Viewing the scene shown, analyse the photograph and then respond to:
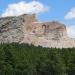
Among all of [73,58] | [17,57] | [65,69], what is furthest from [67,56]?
[17,57]

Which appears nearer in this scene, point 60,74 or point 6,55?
point 6,55

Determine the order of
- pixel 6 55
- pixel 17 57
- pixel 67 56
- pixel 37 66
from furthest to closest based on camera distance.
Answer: pixel 67 56 < pixel 37 66 < pixel 17 57 < pixel 6 55

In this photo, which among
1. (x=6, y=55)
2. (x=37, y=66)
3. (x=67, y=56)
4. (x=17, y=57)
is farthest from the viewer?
(x=67, y=56)

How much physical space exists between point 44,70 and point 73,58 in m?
11.7

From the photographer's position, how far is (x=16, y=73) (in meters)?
89.2

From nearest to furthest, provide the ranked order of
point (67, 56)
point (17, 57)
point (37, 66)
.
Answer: point (17, 57) → point (37, 66) → point (67, 56)

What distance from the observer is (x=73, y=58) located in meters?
107

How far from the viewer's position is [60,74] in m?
97.0

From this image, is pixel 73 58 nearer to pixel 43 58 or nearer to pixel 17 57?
pixel 43 58

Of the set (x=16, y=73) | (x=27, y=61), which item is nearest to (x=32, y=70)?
(x=27, y=61)

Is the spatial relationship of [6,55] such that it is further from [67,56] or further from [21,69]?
[67,56]

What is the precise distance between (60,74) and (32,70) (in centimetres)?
636

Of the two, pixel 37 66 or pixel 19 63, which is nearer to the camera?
pixel 19 63

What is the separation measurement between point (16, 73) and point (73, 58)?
2248cm
